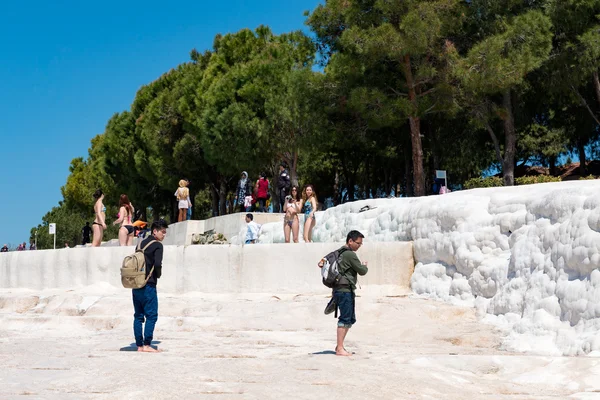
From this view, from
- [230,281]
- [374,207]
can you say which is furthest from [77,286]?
[374,207]

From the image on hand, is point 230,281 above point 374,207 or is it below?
below

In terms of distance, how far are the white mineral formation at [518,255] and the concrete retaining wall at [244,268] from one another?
56cm

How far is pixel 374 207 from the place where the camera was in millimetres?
16906

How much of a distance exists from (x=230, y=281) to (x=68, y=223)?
204ft

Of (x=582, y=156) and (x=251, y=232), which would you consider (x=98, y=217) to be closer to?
(x=251, y=232)

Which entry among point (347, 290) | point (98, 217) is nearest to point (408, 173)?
point (98, 217)

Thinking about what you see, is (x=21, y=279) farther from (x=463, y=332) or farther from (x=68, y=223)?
(x=68, y=223)

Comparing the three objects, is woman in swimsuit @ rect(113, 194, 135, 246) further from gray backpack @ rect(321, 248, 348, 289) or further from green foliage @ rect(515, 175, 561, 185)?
green foliage @ rect(515, 175, 561, 185)

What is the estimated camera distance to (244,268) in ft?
49.2

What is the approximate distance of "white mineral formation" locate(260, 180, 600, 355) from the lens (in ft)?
32.7

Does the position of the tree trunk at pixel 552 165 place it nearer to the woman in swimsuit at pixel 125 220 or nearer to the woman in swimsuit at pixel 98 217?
the woman in swimsuit at pixel 125 220

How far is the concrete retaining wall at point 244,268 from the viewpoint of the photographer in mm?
14055

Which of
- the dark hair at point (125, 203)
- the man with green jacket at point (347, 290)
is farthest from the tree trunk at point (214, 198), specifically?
the man with green jacket at point (347, 290)

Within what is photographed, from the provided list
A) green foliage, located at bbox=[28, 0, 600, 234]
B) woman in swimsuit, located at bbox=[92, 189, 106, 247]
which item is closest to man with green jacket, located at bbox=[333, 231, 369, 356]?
woman in swimsuit, located at bbox=[92, 189, 106, 247]
